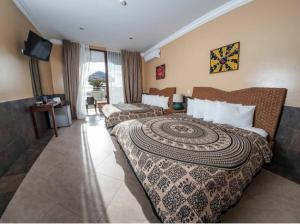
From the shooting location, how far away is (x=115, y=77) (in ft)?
17.0

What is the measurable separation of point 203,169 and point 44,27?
4.47m

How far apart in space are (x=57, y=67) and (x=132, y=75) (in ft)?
8.05

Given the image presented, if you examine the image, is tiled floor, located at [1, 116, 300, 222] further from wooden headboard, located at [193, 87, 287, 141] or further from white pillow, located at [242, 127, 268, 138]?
wooden headboard, located at [193, 87, 287, 141]

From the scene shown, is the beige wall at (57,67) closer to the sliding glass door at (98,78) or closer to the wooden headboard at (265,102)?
the sliding glass door at (98,78)

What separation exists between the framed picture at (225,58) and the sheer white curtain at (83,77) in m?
3.85

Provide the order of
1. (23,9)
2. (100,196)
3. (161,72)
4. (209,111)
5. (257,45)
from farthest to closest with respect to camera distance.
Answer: (161,72)
(23,9)
(209,111)
(257,45)
(100,196)

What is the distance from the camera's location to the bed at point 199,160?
1015 millimetres

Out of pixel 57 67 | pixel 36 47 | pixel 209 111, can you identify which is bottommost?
pixel 209 111

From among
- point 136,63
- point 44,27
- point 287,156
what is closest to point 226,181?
point 287,156

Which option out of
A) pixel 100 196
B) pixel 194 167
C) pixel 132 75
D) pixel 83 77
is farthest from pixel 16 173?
pixel 132 75

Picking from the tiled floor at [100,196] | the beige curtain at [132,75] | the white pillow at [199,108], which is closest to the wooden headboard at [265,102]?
the white pillow at [199,108]

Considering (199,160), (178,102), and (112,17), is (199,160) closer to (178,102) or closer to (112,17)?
(178,102)

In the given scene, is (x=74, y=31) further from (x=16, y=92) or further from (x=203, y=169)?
(x=203, y=169)

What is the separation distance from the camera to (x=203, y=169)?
3.59 feet
